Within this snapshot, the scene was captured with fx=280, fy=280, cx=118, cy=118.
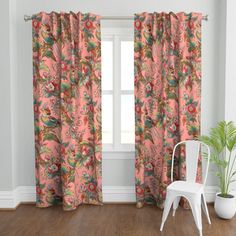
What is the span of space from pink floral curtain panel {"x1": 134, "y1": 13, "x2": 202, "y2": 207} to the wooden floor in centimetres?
30

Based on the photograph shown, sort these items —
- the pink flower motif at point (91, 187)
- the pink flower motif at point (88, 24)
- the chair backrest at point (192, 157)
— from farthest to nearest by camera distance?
1. the pink flower motif at point (91, 187)
2. the pink flower motif at point (88, 24)
3. the chair backrest at point (192, 157)

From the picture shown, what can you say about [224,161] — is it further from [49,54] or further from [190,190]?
[49,54]

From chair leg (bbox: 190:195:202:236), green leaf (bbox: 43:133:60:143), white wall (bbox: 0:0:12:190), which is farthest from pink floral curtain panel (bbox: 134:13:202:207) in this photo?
white wall (bbox: 0:0:12:190)

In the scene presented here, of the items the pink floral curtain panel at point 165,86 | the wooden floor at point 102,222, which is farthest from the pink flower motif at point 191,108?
the wooden floor at point 102,222

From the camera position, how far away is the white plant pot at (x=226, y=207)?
3031 millimetres

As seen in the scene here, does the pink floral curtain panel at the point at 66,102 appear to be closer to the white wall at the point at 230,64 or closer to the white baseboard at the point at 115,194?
the white baseboard at the point at 115,194

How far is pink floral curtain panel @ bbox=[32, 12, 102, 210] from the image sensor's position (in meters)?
3.29

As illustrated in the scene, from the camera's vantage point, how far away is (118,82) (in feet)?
11.9

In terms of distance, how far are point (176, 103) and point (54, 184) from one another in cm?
179

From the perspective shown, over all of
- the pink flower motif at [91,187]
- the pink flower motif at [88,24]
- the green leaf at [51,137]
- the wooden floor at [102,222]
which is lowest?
the wooden floor at [102,222]

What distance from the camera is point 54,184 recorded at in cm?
346

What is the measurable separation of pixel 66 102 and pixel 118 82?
737mm

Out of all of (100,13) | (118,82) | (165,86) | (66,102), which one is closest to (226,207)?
(165,86)

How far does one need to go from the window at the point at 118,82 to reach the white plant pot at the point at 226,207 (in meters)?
1.25
